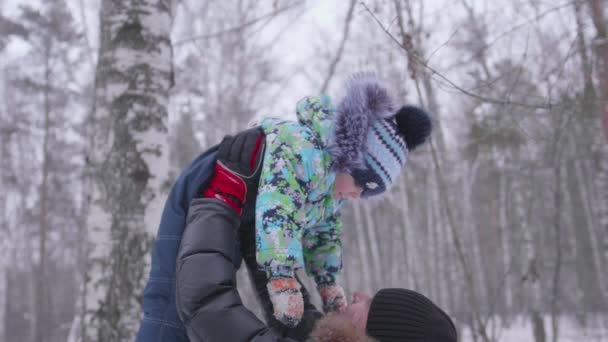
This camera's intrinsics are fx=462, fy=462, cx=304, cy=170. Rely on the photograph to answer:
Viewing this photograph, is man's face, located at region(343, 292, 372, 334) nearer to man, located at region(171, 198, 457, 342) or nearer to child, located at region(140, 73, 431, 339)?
man, located at region(171, 198, 457, 342)

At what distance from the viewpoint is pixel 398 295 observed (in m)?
1.56

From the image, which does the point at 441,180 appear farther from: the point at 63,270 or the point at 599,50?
the point at 63,270

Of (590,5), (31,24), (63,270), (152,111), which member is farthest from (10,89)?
(590,5)

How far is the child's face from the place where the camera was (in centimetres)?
164

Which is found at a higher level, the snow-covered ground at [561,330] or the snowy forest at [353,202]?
the snowy forest at [353,202]

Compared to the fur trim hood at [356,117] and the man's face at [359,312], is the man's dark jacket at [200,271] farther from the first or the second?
the fur trim hood at [356,117]

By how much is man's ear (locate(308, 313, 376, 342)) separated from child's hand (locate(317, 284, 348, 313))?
16.0 inches

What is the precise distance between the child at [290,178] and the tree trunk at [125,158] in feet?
2.57

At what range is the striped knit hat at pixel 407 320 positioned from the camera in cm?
145

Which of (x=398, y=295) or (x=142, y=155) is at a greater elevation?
(x=142, y=155)

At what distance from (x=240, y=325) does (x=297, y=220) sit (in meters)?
0.34

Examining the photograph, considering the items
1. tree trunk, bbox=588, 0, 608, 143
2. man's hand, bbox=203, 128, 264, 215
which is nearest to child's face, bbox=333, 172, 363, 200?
man's hand, bbox=203, 128, 264, 215

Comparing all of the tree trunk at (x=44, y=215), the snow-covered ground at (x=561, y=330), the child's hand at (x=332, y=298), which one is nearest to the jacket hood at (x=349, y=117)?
the child's hand at (x=332, y=298)

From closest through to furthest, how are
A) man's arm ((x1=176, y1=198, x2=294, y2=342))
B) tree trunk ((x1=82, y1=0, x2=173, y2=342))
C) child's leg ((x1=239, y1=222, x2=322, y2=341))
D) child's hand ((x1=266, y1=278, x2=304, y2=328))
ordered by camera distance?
man's arm ((x1=176, y1=198, x2=294, y2=342)), child's hand ((x1=266, y1=278, x2=304, y2=328)), child's leg ((x1=239, y1=222, x2=322, y2=341)), tree trunk ((x1=82, y1=0, x2=173, y2=342))
